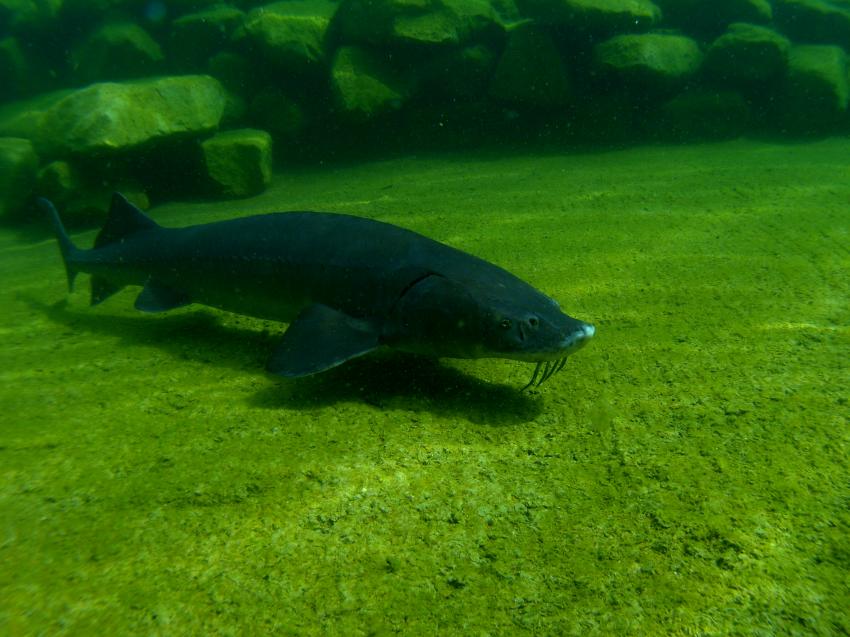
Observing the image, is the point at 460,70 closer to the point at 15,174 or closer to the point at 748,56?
the point at 748,56

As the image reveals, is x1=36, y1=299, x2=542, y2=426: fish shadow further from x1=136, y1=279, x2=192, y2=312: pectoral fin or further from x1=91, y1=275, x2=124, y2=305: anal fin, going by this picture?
x1=91, y1=275, x2=124, y2=305: anal fin

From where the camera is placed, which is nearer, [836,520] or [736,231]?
[836,520]

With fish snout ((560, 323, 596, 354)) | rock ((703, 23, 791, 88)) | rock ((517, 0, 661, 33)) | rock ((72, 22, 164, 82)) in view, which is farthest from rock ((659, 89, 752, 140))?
rock ((72, 22, 164, 82))

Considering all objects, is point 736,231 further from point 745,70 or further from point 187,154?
point 187,154

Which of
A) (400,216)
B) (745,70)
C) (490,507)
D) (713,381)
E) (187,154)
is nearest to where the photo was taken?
(490,507)

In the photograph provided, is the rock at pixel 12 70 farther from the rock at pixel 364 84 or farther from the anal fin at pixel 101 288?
the anal fin at pixel 101 288

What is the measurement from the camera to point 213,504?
2.10 m

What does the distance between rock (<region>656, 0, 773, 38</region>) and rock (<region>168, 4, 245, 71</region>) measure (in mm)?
10450

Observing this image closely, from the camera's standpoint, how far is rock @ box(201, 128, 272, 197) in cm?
878

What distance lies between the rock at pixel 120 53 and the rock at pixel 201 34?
1.84ft

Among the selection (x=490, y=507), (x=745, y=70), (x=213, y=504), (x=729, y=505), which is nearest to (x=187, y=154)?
(x=213, y=504)

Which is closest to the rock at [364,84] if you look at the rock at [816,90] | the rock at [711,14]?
the rock at [711,14]

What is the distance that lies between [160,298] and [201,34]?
11.6 meters

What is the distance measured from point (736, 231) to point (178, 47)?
45.2 ft
